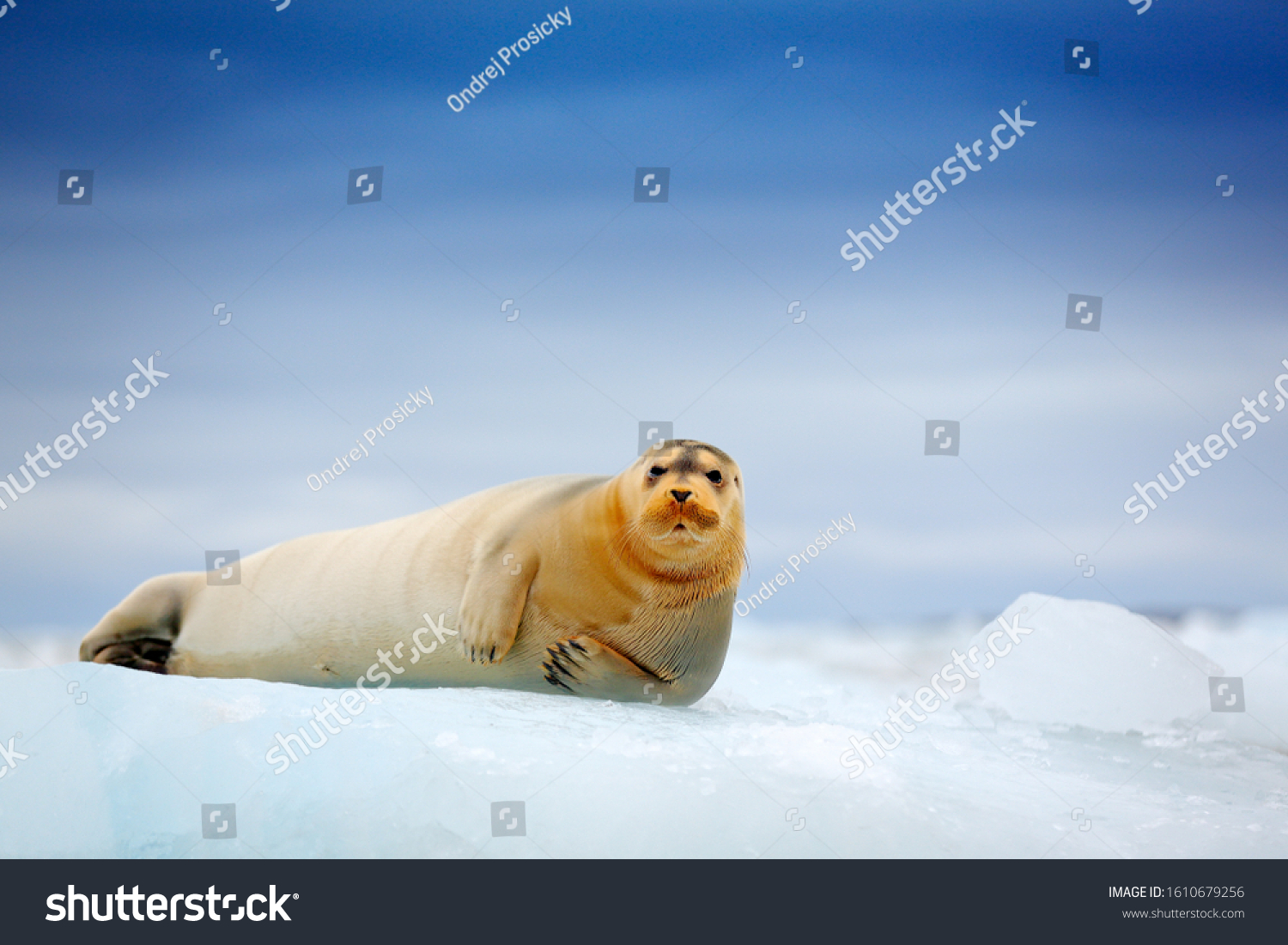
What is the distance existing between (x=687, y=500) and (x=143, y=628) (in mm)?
3090

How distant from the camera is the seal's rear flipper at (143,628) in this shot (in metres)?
5.29

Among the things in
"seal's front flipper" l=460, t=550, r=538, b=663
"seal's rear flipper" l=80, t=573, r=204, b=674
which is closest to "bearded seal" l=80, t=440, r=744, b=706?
"seal's front flipper" l=460, t=550, r=538, b=663

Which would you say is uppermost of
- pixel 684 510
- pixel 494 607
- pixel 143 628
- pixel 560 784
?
pixel 684 510

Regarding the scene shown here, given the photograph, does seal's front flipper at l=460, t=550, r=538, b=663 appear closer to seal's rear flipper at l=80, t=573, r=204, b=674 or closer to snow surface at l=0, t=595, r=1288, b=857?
snow surface at l=0, t=595, r=1288, b=857

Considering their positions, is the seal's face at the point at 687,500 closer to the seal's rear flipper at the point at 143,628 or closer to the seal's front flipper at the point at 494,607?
the seal's front flipper at the point at 494,607

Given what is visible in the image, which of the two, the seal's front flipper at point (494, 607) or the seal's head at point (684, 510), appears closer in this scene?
the seal's head at point (684, 510)

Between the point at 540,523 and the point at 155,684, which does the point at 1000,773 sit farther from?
the point at 155,684

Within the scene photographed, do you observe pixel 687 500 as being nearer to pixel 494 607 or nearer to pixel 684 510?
pixel 684 510

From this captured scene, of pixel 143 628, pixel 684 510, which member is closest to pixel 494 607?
pixel 684 510

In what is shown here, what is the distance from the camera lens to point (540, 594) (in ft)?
15.0

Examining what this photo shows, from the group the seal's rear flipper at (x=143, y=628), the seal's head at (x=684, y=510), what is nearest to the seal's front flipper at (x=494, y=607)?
the seal's head at (x=684, y=510)

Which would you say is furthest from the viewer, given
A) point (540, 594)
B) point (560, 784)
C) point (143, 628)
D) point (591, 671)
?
point (143, 628)

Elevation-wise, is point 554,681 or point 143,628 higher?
point 143,628

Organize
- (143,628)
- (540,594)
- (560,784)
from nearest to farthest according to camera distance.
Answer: (560,784), (540,594), (143,628)
